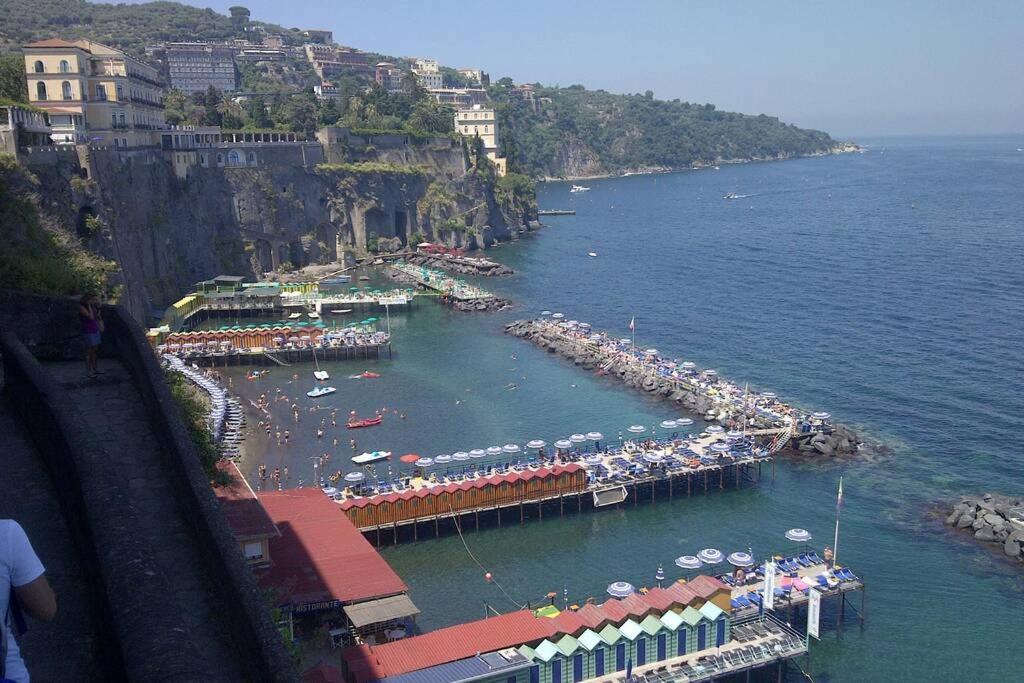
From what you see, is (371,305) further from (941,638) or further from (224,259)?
(941,638)

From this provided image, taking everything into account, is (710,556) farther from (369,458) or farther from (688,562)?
(369,458)

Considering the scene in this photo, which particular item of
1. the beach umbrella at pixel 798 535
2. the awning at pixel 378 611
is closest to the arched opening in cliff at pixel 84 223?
the awning at pixel 378 611

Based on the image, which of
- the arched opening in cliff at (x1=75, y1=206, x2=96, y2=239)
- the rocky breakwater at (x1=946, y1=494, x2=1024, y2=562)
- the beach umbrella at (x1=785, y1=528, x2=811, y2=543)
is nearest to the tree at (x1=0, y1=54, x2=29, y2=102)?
the arched opening in cliff at (x1=75, y1=206, x2=96, y2=239)

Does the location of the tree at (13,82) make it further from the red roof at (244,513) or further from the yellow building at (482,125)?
the yellow building at (482,125)

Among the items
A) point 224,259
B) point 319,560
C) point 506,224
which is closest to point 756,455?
point 319,560

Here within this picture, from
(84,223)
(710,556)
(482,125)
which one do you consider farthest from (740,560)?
(482,125)

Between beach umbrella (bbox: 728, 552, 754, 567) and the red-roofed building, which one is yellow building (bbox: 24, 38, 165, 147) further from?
beach umbrella (bbox: 728, 552, 754, 567)
